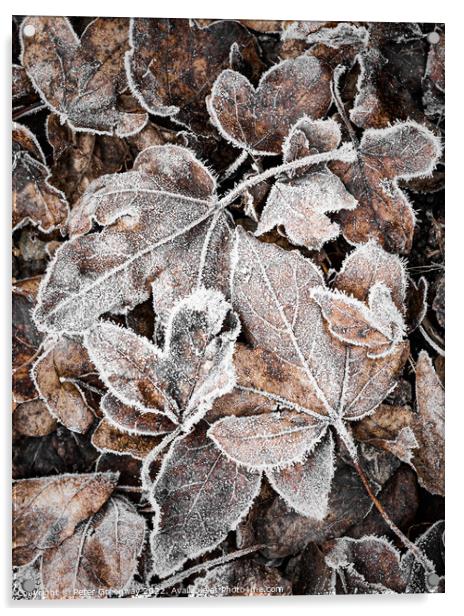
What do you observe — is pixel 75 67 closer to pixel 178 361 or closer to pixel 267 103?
pixel 267 103

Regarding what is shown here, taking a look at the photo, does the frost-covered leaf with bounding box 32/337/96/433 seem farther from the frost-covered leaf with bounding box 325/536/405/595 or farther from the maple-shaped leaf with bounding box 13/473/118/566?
the frost-covered leaf with bounding box 325/536/405/595

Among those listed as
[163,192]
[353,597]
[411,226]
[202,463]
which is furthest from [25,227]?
[353,597]

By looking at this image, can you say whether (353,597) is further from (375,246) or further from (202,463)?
(375,246)

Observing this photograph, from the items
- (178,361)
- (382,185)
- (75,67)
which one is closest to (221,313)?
(178,361)

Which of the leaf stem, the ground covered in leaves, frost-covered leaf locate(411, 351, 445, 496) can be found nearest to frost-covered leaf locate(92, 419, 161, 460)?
the ground covered in leaves

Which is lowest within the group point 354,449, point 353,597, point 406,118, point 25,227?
point 353,597

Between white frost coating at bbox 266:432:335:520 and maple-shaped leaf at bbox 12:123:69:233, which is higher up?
maple-shaped leaf at bbox 12:123:69:233
